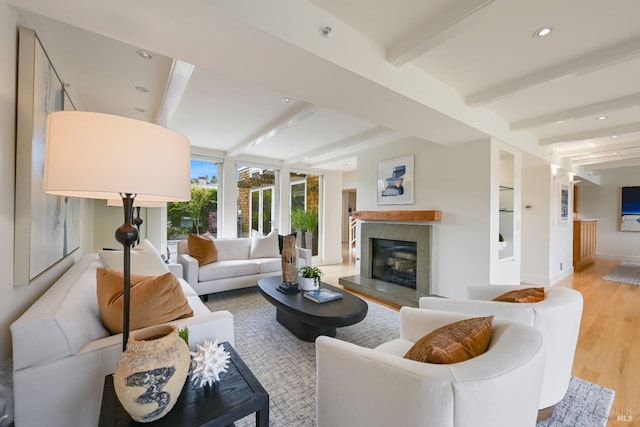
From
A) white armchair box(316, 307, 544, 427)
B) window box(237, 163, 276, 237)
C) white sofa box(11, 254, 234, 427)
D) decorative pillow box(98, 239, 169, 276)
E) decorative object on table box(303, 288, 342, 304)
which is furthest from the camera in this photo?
window box(237, 163, 276, 237)

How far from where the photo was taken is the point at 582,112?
2805mm

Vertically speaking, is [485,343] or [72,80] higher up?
[72,80]

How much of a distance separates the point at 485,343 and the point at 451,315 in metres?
0.44

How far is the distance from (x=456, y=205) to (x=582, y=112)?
5.08 ft

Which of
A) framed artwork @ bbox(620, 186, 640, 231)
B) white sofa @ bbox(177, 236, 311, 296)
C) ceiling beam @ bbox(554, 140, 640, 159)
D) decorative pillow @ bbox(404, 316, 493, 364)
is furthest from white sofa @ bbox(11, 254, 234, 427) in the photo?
framed artwork @ bbox(620, 186, 640, 231)

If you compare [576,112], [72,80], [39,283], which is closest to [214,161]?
[72,80]

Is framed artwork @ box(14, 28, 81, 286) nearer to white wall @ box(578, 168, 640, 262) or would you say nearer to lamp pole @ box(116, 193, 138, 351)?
lamp pole @ box(116, 193, 138, 351)

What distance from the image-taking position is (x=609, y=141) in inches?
160

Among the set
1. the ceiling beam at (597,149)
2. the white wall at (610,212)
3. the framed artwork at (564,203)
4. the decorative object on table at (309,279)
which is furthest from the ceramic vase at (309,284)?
the white wall at (610,212)

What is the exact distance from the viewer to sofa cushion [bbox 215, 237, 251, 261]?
4.21 m

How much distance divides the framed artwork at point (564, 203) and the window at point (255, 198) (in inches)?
229

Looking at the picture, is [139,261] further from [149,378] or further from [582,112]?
[582,112]

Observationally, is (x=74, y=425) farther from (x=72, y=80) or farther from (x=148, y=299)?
(x=72, y=80)

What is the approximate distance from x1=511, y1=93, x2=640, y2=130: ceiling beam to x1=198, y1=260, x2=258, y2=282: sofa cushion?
159 inches
